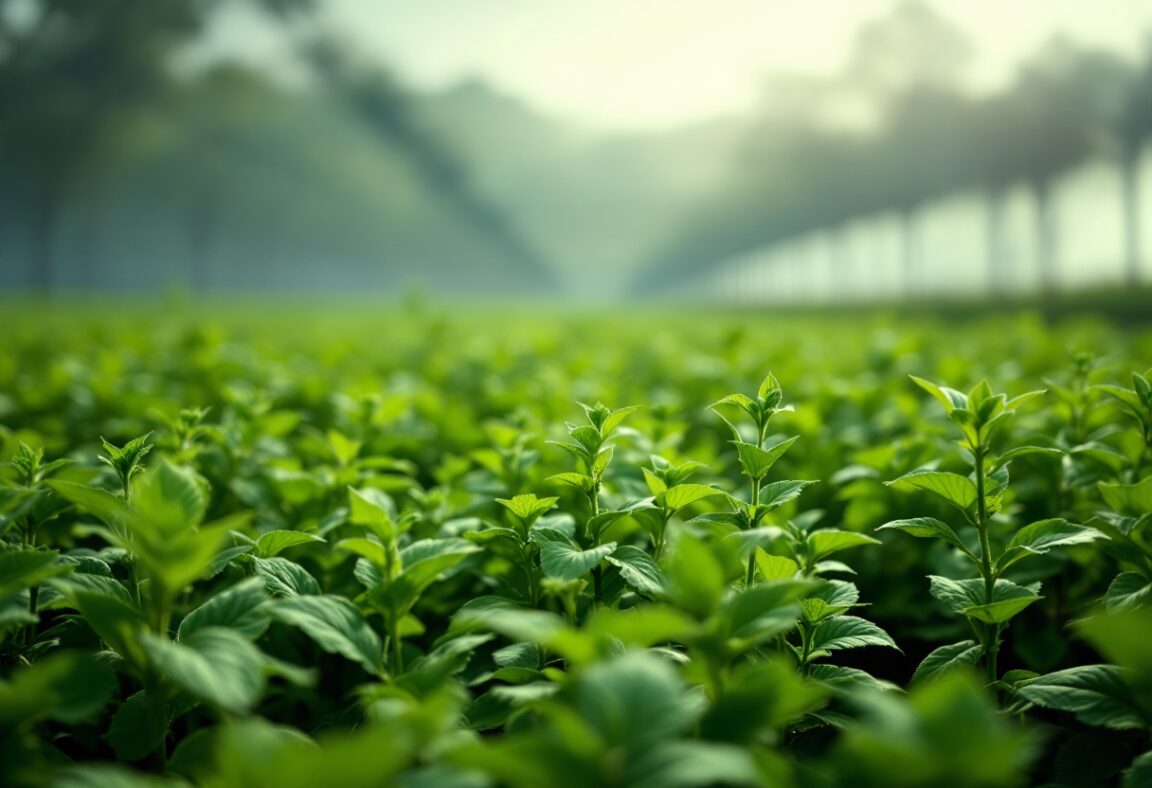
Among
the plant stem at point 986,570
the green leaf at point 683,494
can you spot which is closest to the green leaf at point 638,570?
the green leaf at point 683,494

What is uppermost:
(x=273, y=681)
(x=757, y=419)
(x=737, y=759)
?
(x=757, y=419)

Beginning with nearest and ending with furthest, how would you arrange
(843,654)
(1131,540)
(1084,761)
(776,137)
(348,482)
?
(1084,761) → (1131,540) → (348,482) → (843,654) → (776,137)

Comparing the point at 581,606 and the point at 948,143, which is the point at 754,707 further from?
the point at 948,143

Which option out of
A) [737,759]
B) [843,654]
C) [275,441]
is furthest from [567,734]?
[275,441]

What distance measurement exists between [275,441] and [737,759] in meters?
2.37

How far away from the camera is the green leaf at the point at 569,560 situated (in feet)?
4.22

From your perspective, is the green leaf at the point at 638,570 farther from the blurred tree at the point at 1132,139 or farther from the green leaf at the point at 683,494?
the blurred tree at the point at 1132,139

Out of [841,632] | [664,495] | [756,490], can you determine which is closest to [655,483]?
[664,495]

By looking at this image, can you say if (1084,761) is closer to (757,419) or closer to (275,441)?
(757,419)

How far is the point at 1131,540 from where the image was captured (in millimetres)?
1548

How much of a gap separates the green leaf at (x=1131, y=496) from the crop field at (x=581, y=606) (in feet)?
0.06

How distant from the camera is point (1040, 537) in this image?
1.54 metres

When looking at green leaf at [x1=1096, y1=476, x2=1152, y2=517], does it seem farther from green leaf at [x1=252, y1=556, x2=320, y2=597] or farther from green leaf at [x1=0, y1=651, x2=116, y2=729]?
green leaf at [x1=0, y1=651, x2=116, y2=729]

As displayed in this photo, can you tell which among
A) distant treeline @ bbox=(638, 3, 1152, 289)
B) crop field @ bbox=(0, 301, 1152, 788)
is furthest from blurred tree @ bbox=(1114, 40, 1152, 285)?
crop field @ bbox=(0, 301, 1152, 788)
